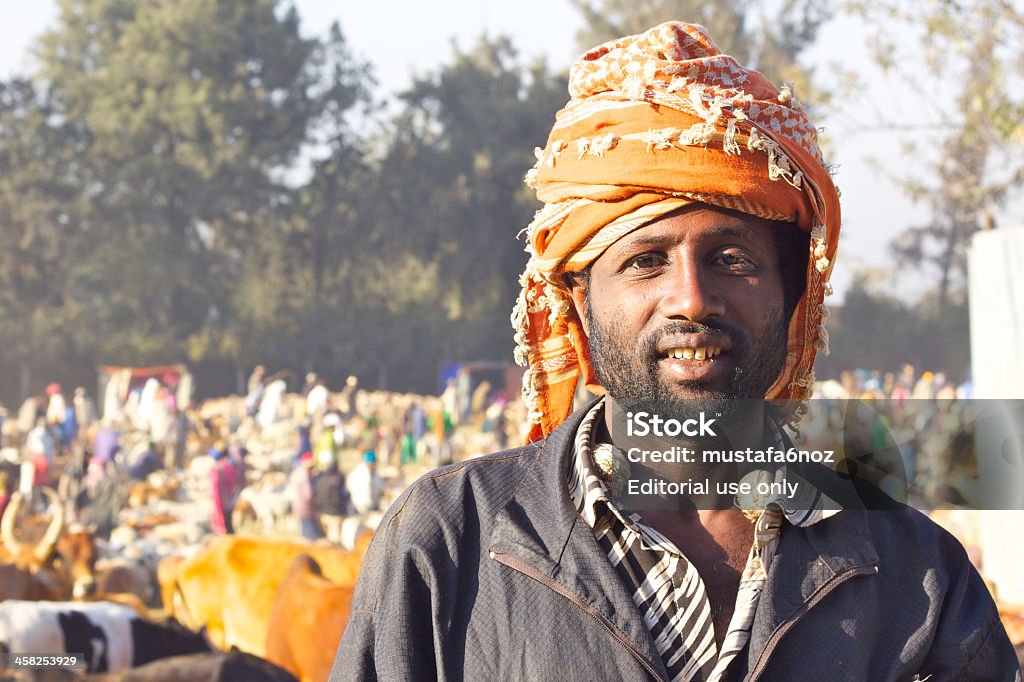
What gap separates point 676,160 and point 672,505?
1.55ft

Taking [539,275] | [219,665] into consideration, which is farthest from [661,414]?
[219,665]

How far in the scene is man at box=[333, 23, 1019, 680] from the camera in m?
1.42

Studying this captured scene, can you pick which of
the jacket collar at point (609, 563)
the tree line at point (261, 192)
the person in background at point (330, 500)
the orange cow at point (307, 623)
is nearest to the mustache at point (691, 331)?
the jacket collar at point (609, 563)

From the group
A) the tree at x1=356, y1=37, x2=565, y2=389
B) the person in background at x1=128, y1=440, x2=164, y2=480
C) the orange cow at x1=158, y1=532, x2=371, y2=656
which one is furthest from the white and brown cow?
the tree at x1=356, y1=37, x2=565, y2=389

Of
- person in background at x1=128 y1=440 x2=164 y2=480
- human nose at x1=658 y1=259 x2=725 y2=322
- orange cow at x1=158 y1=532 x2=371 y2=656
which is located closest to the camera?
human nose at x1=658 y1=259 x2=725 y2=322

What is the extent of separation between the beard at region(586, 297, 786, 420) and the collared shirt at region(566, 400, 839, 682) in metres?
0.11

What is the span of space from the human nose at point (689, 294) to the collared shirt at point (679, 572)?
0.25 meters

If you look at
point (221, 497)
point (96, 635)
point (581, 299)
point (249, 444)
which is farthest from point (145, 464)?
point (581, 299)

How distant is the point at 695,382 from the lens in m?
1.55

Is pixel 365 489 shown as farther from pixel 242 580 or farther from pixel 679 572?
pixel 679 572

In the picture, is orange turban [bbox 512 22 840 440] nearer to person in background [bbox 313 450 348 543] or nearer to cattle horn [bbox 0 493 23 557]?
cattle horn [bbox 0 493 23 557]

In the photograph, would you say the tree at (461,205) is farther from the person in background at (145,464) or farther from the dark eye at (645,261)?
the dark eye at (645,261)

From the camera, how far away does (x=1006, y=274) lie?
20.0 feet

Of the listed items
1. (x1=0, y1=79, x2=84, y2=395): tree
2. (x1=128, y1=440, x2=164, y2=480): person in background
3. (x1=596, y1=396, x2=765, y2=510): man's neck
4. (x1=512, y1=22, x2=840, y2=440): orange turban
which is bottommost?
(x1=128, y1=440, x2=164, y2=480): person in background
